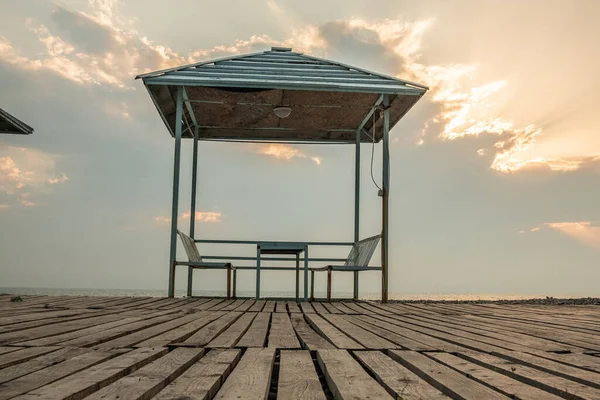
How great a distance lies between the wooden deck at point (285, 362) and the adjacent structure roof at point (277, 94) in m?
5.09

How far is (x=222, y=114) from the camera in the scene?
1002 cm

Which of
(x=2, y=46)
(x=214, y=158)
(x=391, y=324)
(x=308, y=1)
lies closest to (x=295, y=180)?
(x=214, y=158)

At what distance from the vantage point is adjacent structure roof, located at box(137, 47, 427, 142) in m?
8.32

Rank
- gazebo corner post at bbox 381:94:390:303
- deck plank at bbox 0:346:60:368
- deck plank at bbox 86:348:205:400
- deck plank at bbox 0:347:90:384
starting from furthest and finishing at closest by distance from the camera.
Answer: gazebo corner post at bbox 381:94:390:303 → deck plank at bbox 0:346:60:368 → deck plank at bbox 0:347:90:384 → deck plank at bbox 86:348:205:400

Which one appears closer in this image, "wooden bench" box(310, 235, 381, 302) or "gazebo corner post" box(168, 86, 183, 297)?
A: "wooden bench" box(310, 235, 381, 302)

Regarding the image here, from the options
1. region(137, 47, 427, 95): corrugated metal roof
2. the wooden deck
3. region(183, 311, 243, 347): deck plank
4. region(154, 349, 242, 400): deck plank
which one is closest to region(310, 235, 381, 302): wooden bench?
region(137, 47, 427, 95): corrugated metal roof

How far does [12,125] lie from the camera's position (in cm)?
1001

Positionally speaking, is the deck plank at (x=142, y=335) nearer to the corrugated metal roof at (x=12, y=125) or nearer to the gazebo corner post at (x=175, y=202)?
the gazebo corner post at (x=175, y=202)

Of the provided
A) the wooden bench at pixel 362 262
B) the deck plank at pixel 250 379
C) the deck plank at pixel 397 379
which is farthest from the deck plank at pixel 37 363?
the wooden bench at pixel 362 262

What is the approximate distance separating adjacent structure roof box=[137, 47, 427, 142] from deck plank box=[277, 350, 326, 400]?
251 inches

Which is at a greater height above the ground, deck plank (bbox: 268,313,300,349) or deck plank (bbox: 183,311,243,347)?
deck plank (bbox: 183,311,243,347)

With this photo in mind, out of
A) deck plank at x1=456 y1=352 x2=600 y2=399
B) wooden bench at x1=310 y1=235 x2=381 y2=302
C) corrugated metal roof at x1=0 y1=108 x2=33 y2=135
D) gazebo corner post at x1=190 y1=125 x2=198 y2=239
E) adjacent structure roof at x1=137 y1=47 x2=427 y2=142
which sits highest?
adjacent structure roof at x1=137 y1=47 x2=427 y2=142

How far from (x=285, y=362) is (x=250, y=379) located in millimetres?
408

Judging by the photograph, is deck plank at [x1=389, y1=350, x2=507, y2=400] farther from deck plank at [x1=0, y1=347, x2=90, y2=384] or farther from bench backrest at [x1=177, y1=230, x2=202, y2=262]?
bench backrest at [x1=177, y1=230, x2=202, y2=262]
